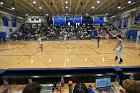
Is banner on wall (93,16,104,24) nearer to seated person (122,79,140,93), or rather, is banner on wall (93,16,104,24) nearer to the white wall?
the white wall

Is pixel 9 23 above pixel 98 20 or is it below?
below

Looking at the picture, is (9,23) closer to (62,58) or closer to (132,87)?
(62,58)

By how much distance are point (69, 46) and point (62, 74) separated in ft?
45.1

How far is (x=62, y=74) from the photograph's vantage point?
4.03m

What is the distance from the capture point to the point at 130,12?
2847 centimetres

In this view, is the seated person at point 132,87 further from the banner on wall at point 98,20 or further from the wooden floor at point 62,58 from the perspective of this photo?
the banner on wall at point 98,20

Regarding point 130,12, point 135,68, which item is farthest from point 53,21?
point 135,68

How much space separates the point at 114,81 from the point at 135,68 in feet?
3.06

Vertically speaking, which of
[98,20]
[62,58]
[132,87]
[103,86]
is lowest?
[62,58]

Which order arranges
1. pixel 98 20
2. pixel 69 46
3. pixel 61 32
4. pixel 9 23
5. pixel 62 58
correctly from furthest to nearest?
pixel 98 20 < pixel 61 32 < pixel 9 23 < pixel 69 46 < pixel 62 58

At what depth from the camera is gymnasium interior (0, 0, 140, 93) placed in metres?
3.57

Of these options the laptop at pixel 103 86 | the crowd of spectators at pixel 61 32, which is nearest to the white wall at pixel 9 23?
the crowd of spectators at pixel 61 32

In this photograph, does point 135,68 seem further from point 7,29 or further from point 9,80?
point 7,29

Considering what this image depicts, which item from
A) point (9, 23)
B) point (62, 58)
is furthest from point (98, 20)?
point (62, 58)
